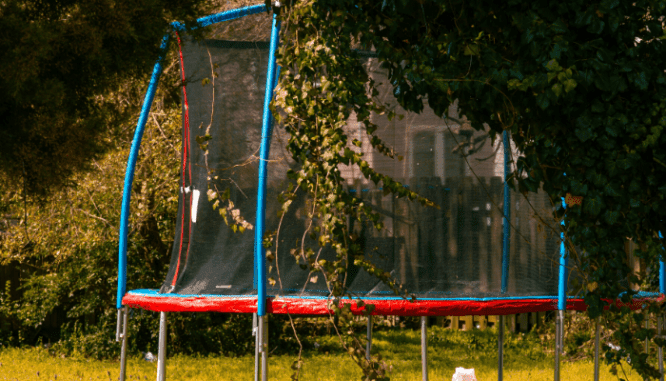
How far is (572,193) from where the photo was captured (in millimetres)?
2195

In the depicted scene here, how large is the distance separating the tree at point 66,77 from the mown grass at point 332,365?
9.67ft

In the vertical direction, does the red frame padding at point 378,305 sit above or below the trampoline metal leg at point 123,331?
above

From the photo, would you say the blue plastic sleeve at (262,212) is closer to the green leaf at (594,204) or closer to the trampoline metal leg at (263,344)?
the trampoline metal leg at (263,344)

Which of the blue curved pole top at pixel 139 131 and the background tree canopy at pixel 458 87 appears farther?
the blue curved pole top at pixel 139 131

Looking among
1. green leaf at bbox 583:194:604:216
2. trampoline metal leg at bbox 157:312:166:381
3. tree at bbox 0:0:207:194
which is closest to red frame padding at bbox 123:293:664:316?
trampoline metal leg at bbox 157:312:166:381

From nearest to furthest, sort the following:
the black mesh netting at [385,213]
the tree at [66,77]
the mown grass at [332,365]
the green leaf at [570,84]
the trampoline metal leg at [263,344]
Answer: the green leaf at [570,84] → the tree at [66,77] → the trampoline metal leg at [263,344] → the black mesh netting at [385,213] → the mown grass at [332,365]

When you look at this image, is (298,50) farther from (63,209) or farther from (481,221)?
(63,209)

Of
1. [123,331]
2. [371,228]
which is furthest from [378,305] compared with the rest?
[123,331]

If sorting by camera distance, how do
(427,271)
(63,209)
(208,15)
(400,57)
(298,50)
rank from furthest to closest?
(63,209) → (208,15) → (427,271) → (298,50) → (400,57)

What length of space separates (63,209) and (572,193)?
5240mm

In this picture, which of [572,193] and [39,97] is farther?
[39,97]

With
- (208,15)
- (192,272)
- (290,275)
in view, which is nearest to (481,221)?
(290,275)

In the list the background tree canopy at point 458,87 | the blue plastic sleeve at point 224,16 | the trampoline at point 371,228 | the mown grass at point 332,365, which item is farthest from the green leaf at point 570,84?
the mown grass at point 332,365

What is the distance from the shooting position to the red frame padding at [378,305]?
327cm
